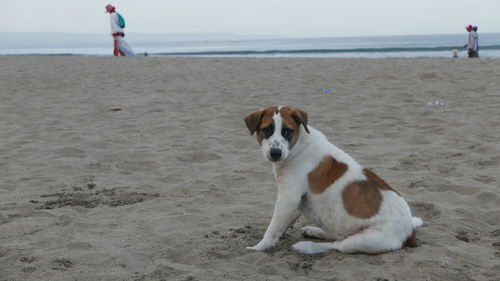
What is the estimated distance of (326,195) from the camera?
3.81 meters

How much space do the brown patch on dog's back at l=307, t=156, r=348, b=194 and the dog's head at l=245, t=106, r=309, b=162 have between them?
253 mm

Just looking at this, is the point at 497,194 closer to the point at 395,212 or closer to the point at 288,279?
the point at 395,212

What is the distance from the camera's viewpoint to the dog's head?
373 centimetres

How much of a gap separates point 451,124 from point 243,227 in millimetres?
5037

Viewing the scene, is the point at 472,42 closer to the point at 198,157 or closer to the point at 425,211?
the point at 198,157

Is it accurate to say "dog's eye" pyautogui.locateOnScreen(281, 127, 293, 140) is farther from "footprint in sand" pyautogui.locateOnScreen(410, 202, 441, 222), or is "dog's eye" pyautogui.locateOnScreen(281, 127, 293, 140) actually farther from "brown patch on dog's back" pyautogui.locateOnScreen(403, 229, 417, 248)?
"footprint in sand" pyautogui.locateOnScreen(410, 202, 441, 222)

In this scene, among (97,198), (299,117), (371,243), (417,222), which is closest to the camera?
(371,243)

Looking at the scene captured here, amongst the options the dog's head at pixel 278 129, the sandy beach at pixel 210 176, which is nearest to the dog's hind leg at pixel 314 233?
the sandy beach at pixel 210 176

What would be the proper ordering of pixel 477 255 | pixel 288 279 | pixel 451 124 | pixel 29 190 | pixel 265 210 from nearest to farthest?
pixel 288 279 → pixel 477 255 → pixel 265 210 → pixel 29 190 → pixel 451 124

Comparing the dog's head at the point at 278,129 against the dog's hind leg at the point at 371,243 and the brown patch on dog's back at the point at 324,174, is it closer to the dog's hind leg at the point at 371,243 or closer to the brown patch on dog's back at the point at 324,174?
the brown patch on dog's back at the point at 324,174

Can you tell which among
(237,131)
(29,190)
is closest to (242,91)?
(237,131)

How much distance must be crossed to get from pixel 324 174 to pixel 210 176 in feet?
7.52

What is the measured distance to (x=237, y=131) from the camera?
8.29 metres

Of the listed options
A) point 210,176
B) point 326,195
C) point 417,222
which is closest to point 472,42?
point 210,176
